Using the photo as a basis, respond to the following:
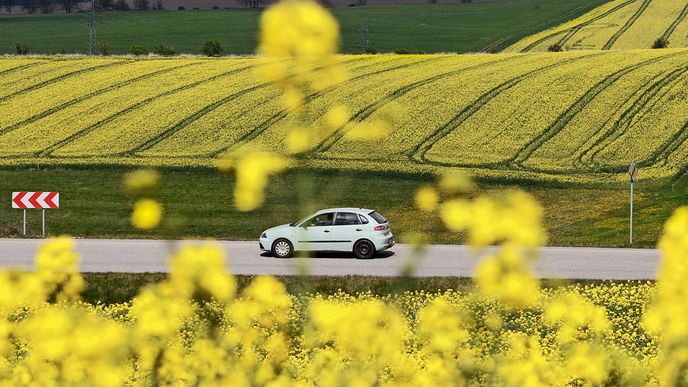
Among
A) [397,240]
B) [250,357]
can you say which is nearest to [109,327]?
[250,357]

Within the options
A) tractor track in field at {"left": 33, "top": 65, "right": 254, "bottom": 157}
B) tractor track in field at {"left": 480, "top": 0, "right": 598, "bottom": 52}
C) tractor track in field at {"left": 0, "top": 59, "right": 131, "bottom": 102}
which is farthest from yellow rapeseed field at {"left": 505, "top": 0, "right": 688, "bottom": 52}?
tractor track in field at {"left": 0, "top": 59, "right": 131, "bottom": 102}

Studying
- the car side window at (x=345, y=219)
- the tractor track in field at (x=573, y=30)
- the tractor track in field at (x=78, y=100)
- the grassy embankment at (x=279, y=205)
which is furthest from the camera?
the tractor track in field at (x=573, y=30)

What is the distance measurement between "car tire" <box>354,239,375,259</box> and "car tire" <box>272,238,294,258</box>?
62.0 inches

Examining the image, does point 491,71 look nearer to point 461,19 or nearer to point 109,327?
point 109,327

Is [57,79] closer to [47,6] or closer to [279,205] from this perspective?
[279,205]

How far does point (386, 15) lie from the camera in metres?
115

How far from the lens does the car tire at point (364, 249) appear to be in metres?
20.5

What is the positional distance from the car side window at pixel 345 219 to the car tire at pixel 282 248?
4.12 feet

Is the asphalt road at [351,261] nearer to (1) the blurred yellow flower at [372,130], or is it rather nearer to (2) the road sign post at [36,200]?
(2) the road sign post at [36,200]

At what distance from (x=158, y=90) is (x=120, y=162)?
14.4 m

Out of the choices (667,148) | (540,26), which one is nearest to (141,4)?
(540,26)

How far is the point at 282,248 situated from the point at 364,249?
1978 mm

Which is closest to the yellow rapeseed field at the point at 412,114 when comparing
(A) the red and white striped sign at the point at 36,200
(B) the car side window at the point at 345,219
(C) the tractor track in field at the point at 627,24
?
(B) the car side window at the point at 345,219

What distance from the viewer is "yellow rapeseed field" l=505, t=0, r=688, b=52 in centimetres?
7262
